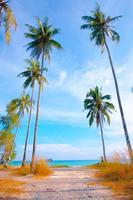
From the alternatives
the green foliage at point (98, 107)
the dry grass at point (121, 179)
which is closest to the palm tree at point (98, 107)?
the green foliage at point (98, 107)

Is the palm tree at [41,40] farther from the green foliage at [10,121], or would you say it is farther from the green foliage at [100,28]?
the green foliage at [10,121]

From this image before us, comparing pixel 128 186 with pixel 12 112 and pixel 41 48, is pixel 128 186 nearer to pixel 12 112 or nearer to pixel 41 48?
pixel 41 48

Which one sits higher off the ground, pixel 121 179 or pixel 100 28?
pixel 100 28

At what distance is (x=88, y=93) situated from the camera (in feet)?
117

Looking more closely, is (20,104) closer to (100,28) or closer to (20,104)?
(20,104)

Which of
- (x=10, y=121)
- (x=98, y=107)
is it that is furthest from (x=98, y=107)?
(x=10, y=121)

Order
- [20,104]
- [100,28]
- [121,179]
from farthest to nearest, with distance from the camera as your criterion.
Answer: [20,104] → [100,28] → [121,179]

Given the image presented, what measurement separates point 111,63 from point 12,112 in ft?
74.3

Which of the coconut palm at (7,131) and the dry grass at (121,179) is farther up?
the coconut palm at (7,131)

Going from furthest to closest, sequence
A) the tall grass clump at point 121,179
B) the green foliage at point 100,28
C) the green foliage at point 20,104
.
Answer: the green foliage at point 20,104
the green foliage at point 100,28
the tall grass clump at point 121,179

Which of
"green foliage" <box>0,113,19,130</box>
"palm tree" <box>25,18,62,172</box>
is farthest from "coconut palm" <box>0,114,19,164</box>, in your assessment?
"palm tree" <box>25,18,62,172</box>

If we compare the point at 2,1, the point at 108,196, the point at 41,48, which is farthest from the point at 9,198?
the point at 41,48

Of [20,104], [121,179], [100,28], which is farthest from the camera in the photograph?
[20,104]

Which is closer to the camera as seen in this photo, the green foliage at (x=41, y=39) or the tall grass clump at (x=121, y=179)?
the tall grass clump at (x=121, y=179)
